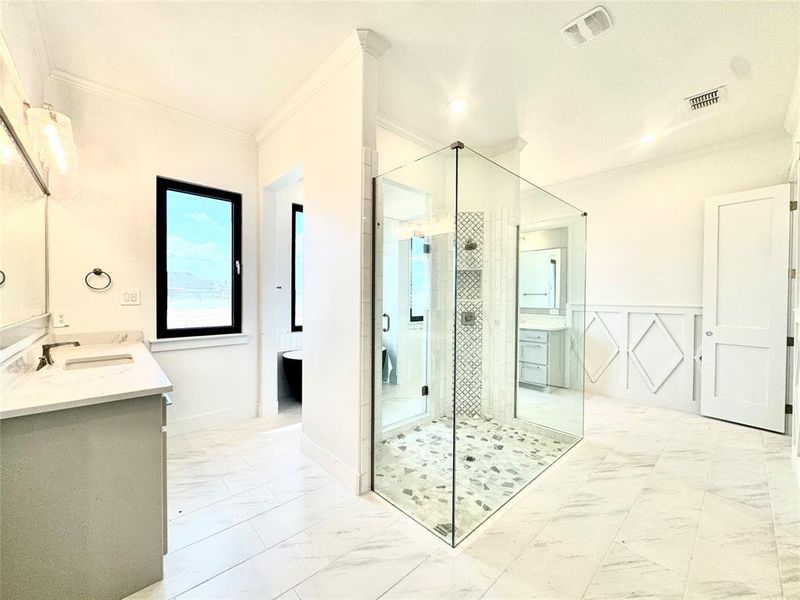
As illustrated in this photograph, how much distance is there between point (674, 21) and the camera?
6.04ft

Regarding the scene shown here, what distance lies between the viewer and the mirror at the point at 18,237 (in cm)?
140

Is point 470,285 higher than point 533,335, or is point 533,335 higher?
point 470,285

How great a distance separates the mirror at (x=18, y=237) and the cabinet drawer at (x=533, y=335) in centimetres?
399

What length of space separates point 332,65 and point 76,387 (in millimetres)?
2221

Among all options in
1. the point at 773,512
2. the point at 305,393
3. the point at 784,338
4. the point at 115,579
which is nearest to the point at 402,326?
the point at 305,393

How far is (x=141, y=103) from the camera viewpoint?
2.64m

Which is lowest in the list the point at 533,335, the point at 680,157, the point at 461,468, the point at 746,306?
the point at 461,468

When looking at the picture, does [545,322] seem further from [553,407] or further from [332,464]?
[332,464]

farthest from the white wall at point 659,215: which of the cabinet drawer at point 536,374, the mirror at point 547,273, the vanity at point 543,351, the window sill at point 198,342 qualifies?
the window sill at point 198,342

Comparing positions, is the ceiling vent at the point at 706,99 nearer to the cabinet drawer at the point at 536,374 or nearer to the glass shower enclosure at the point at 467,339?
the glass shower enclosure at the point at 467,339

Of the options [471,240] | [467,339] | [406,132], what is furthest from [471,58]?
[467,339]

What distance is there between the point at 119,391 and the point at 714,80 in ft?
12.8

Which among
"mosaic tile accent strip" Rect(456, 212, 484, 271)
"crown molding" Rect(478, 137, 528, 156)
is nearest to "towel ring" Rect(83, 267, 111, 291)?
"mosaic tile accent strip" Rect(456, 212, 484, 271)

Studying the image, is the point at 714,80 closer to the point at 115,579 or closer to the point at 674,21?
the point at 674,21
